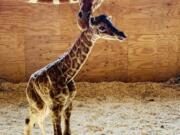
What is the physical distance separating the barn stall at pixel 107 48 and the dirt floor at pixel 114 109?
0.04ft

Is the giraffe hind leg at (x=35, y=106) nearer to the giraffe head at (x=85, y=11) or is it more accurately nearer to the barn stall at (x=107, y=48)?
the giraffe head at (x=85, y=11)

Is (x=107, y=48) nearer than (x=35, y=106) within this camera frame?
No

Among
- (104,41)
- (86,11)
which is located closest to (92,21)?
(86,11)

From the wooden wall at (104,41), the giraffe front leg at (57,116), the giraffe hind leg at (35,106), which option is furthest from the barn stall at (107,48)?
the giraffe front leg at (57,116)

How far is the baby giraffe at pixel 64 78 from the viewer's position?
114cm

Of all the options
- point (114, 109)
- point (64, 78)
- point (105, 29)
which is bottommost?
point (114, 109)

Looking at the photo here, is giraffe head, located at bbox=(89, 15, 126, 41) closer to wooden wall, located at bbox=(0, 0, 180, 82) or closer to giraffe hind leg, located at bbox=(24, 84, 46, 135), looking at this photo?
giraffe hind leg, located at bbox=(24, 84, 46, 135)

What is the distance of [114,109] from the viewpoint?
2246 mm

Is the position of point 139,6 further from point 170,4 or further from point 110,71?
point 110,71

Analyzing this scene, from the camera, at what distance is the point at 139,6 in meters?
2.65

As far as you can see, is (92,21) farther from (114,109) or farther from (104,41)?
(104,41)

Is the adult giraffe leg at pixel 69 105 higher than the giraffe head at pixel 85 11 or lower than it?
lower

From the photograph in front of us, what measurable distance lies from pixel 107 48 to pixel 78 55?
1488mm

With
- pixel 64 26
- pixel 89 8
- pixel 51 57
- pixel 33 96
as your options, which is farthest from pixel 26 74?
pixel 89 8
